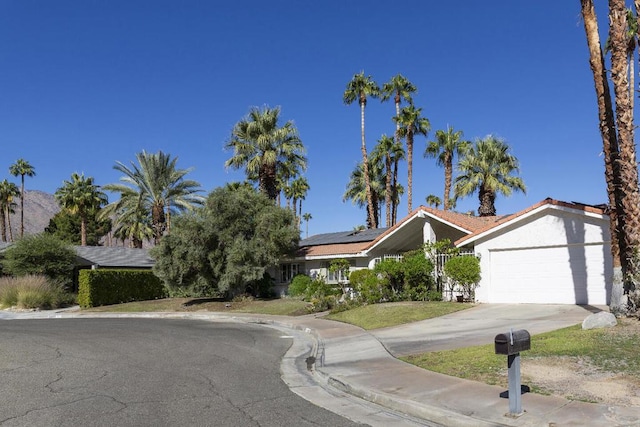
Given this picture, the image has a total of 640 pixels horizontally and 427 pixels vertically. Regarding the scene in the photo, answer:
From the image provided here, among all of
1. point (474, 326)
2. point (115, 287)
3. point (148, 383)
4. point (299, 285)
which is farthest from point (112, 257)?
point (148, 383)

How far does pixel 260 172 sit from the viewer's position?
111ft

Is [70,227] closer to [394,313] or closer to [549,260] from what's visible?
[394,313]

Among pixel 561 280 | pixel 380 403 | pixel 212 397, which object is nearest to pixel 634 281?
pixel 561 280

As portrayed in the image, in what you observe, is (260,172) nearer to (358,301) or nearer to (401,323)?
(358,301)

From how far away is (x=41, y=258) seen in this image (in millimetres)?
33000

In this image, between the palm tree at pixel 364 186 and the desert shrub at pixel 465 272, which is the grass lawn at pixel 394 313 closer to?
the desert shrub at pixel 465 272

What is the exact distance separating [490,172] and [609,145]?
78.9ft

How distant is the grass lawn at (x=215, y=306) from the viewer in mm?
24719

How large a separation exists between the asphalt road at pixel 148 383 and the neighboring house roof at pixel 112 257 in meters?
23.2

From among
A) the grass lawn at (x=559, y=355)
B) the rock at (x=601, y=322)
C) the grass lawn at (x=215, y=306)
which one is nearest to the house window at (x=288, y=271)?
the grass lawn at (x=215, y=306)

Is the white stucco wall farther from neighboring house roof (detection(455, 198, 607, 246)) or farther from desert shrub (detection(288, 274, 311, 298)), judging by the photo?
desert shrub (detection(288, 274, 311, 298))

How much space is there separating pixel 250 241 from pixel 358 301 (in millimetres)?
8139

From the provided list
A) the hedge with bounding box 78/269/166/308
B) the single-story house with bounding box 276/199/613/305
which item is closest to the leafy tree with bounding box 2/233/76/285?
the hedge with bounding box 78/269/166/308

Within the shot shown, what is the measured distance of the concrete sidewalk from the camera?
242 inches
